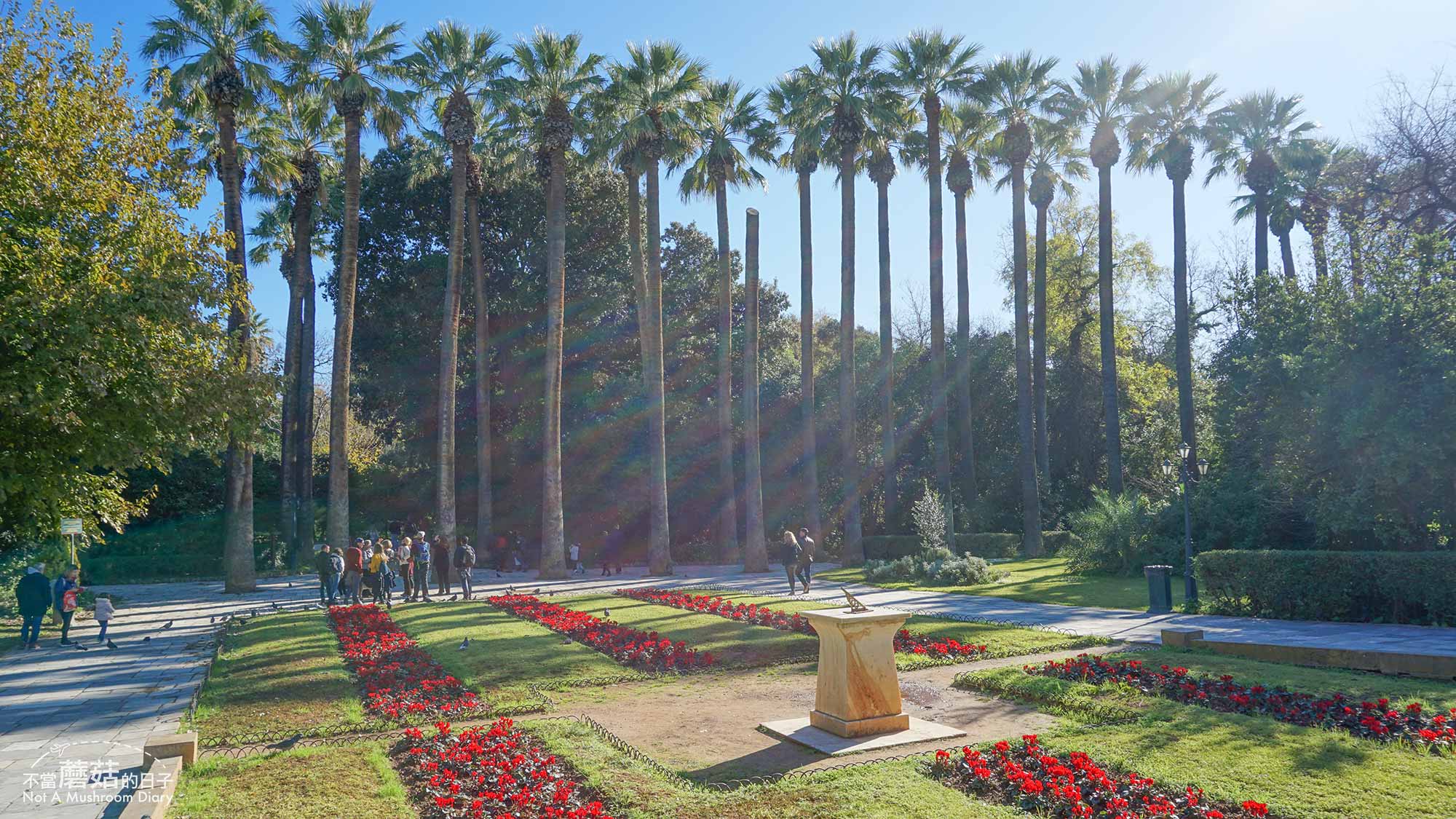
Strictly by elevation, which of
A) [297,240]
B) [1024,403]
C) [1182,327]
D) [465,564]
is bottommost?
[465,564]

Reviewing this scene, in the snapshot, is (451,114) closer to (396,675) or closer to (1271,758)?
(396,675)

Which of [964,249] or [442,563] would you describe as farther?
[964,249]

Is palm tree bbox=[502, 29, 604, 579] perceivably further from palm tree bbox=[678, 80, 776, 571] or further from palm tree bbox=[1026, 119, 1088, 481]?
palm tree bbox=[1026, 119, 1088, 481]

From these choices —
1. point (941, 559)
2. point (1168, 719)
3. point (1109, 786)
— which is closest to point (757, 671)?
point (1168, 719)

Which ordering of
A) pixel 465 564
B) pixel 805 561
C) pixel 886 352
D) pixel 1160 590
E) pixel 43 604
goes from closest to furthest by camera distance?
pixel 43 604 < pixel 1160 590 < pixel 465 564 < pixel 805 561 < pixel 886 352

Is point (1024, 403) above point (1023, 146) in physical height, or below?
below

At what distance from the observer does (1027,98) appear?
116 ft

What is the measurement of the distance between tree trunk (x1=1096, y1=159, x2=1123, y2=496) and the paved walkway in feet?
52.3

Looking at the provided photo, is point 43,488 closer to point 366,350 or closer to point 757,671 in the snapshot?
point 757,671

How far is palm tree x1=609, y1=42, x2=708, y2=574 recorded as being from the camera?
30609mm

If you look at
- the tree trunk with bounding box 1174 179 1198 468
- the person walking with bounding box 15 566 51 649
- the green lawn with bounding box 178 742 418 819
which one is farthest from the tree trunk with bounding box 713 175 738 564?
the green lawn with bounding box 178 742 418 819

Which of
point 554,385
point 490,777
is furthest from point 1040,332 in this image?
point 490,777

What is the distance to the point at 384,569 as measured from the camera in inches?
852

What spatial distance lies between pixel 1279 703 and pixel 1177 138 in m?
33.2
